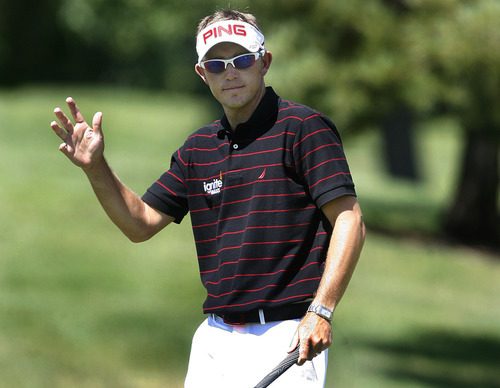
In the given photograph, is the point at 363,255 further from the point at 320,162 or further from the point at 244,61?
the point at 320,162

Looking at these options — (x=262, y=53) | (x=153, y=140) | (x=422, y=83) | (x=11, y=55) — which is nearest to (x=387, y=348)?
(x=422, y=83)

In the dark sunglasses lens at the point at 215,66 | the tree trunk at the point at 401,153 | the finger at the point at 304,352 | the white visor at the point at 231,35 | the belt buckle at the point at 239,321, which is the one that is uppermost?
the tree trunk at the point at 401,153

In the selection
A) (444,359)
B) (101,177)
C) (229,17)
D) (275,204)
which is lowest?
(444,359)

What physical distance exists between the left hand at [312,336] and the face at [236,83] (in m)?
0.88

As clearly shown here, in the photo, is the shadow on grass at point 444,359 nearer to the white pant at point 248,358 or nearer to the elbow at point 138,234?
the elbow at point 138,234

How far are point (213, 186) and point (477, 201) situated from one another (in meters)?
14.0

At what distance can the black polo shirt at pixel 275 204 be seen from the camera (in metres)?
3.68

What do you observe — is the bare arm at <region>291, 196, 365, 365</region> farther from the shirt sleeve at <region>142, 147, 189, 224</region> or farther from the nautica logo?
the shirt sleeve at <region>142, 147, 189, 224</region>

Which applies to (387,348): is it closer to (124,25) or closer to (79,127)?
(79,127)

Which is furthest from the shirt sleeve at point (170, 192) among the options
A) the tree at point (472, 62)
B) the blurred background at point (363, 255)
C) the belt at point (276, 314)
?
the tree at point (472, 62)

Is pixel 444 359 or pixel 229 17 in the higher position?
pixel 229 17

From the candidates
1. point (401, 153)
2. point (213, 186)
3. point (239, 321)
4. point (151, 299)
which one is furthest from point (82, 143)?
point (401, 153)

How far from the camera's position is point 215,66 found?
3.90 m

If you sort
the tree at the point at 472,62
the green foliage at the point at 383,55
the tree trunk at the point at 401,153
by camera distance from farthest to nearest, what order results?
1. the tree trunk at the point at 401,153
2. the green foliage at the point at 383,55
3. the tree at the point at 472,62
